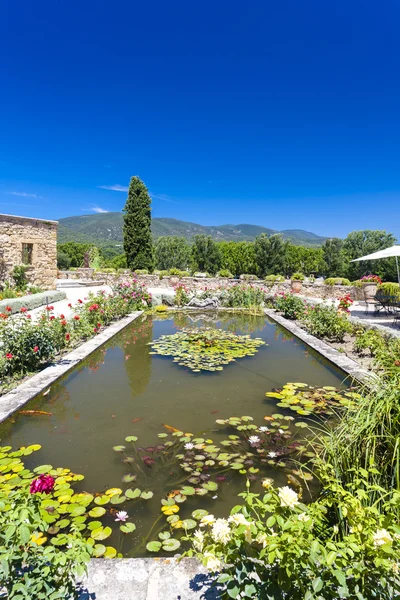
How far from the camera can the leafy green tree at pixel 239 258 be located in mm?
34656

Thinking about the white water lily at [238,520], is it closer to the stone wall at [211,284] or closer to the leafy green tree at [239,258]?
the stone wall at [211,284]

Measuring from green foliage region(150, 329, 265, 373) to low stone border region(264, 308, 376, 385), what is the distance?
1011mm

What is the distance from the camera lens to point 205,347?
6.44m

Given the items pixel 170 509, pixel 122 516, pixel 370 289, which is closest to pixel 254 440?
pixel 170 509

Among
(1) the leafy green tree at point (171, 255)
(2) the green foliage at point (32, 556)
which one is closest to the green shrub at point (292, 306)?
(2) the green foliage at point (32, 556)

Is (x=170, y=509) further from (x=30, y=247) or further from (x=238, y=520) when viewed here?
(x=30, y=247)

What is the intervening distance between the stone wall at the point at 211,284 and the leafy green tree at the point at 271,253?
16544mm

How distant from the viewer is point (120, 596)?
4.81 feet

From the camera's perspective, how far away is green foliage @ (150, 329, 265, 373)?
5.42 m

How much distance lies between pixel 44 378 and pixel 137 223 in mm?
19632

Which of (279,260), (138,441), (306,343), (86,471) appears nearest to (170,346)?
(306,343)

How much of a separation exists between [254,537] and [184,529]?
1.08 m

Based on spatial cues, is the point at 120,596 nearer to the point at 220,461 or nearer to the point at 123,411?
the point at 220,461

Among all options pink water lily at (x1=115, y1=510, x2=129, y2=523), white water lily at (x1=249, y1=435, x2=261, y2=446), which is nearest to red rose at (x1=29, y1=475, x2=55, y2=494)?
pink water lily at (x1=115, y1=510, x2=129, y2=523)
